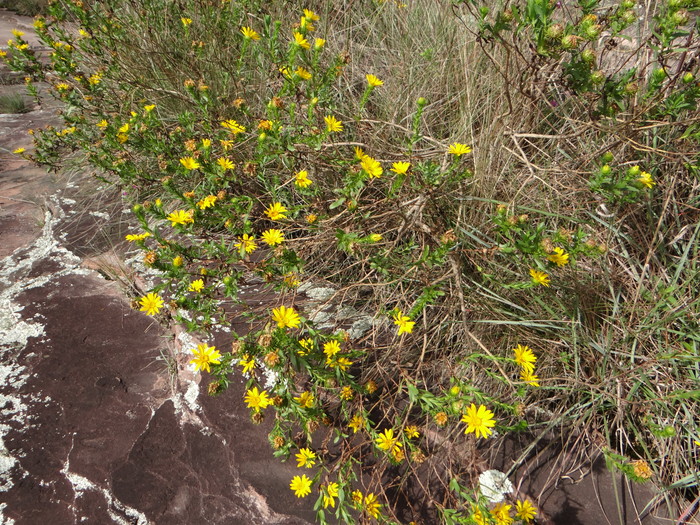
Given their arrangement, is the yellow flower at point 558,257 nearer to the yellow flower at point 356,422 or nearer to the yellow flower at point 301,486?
the yellow flower at point 356,422

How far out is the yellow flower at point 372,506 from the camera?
1.16 m

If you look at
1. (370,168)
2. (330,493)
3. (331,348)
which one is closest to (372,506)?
(330,493)

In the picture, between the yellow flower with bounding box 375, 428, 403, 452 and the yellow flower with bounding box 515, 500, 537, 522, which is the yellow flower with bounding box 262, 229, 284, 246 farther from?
the yellow flower with bounding box 515, 500, 537, 522

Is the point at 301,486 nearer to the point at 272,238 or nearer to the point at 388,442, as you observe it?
the point at 388,442

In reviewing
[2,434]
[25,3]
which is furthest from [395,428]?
[25,3]

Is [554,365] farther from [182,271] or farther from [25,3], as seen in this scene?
[25,3]

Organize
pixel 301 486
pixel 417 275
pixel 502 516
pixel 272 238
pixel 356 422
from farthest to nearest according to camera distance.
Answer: pixel 417 275 < pixel 272 238 < pixel 356 422 < pixel 301 486 < pixel 502 516

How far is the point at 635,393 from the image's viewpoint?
143 cm

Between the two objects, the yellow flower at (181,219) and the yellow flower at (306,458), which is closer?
the yellow flower at (306,458)

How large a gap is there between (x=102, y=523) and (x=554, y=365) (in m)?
1.50

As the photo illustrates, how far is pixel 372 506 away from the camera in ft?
3.85

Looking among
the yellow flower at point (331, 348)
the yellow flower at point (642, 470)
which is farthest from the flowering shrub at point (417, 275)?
the yellow flower at point (642, 470)

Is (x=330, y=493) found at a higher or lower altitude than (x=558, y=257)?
lower

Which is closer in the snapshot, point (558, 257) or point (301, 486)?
point (301, 486)
